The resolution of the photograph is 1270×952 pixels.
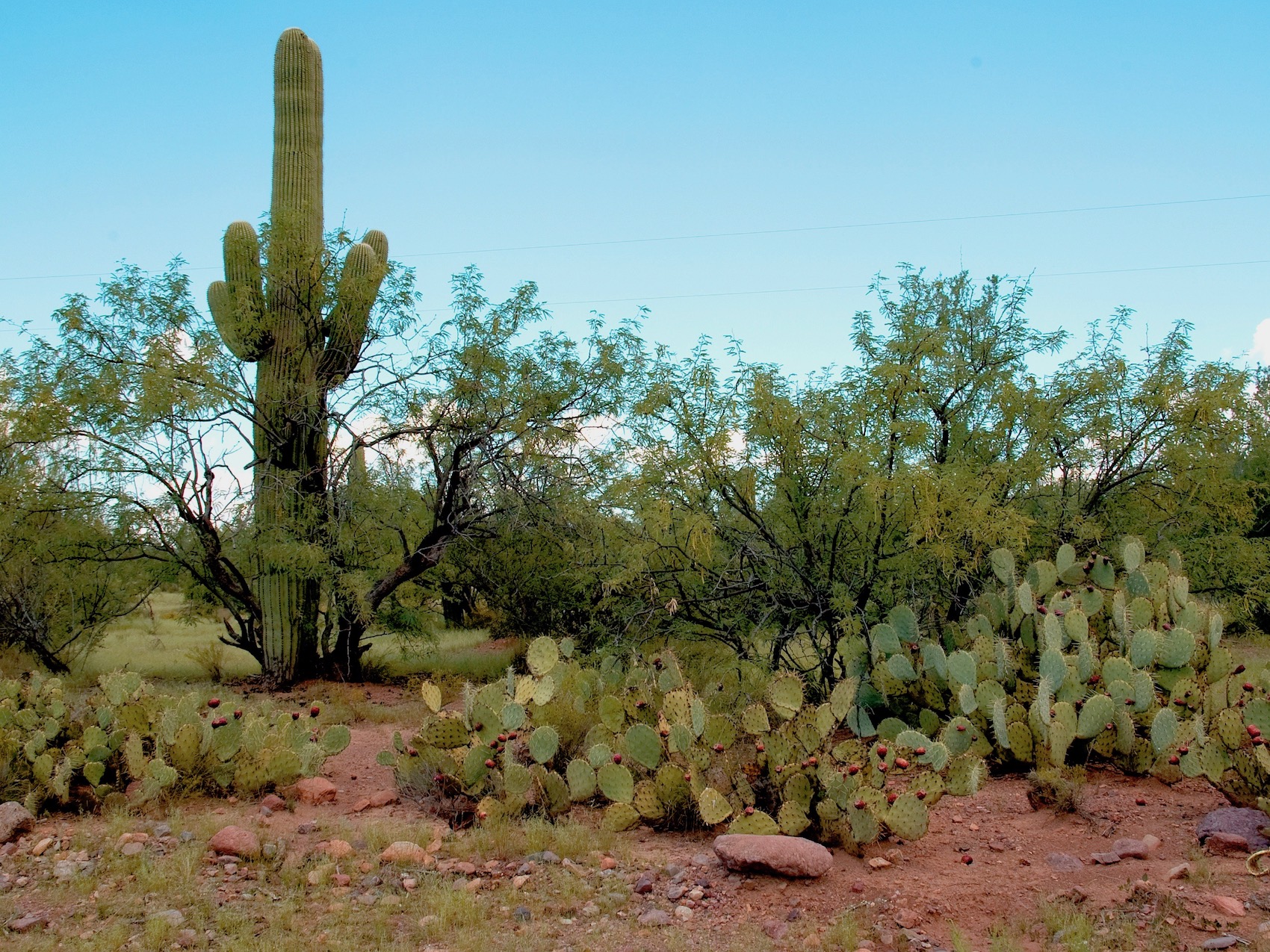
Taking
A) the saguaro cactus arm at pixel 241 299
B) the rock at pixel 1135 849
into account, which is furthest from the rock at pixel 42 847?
the saguaro cactus arm at pixel 241 299

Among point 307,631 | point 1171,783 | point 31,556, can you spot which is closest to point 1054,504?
point 1171,783

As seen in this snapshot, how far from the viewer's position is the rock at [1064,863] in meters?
4.92

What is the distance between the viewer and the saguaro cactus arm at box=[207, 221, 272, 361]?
12242mm

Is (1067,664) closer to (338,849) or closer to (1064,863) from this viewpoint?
(1064,863)

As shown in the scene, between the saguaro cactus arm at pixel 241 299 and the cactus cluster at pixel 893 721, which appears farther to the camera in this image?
the saguaro cactus arm at pixel 241 299

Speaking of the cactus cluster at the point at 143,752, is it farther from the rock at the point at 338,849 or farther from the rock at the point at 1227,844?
the rock at the point at 1227,844

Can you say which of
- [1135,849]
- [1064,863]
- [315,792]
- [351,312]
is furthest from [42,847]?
[351,312]

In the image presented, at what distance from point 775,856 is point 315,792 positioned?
3.30 meters

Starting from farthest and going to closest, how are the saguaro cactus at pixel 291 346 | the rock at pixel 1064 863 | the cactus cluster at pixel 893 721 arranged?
the saguaro cactus at pixel 291 346
the cactus cluster at pixel 893 721
the rock at pixel 1064 863

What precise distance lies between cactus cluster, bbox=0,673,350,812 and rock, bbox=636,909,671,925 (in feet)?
10.2

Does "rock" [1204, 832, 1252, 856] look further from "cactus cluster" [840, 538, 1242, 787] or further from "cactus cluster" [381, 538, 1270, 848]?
"cactus cluster" [840, 538, 1242, 787]

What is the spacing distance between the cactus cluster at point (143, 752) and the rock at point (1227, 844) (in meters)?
5.28

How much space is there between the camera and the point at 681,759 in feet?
20.3

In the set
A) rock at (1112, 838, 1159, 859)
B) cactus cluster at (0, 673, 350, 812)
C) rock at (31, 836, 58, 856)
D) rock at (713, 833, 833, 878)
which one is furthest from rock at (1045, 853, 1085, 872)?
rock at (31, 836, 58, 856)
